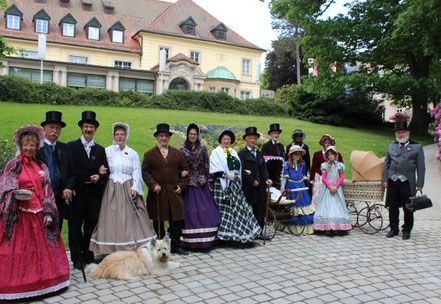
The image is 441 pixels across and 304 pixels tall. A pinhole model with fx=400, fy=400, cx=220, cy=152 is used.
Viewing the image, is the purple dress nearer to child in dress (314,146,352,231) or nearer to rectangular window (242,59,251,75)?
child in dress (314,146,352,231)

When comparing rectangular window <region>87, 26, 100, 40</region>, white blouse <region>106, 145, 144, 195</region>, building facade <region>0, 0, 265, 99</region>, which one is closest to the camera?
white blouse <region>106, 145, 144, 195</region>

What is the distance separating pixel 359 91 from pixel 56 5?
3136 centimetres

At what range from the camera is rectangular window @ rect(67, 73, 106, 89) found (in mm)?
33531

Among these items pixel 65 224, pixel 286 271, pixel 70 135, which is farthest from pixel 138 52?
pixel 286 271

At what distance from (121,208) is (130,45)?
37577 mm

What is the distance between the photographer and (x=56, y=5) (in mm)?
39969

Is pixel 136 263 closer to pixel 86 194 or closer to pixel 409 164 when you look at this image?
pixel 86 194

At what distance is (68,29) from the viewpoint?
1518 inches

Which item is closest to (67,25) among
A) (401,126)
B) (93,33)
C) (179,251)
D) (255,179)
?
(93,33)

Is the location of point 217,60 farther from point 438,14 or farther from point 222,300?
point 222,300

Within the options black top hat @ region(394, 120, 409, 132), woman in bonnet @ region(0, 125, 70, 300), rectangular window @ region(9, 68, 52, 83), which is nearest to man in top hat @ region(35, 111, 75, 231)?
woman in bonnet @ region(0, 125, 70, 300)

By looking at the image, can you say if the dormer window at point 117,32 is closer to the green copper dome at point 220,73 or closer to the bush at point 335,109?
the green copper dome at point 220,73

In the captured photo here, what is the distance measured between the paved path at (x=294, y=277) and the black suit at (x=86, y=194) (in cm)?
44

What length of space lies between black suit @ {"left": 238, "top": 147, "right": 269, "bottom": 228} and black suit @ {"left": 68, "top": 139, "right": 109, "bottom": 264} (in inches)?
103
